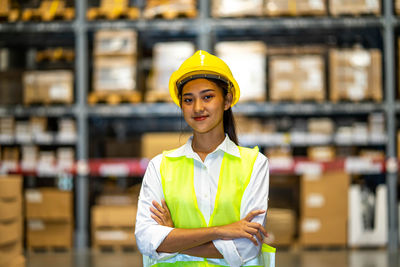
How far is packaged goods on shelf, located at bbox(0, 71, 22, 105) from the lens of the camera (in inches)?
247

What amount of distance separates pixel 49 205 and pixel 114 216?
2.79 ft

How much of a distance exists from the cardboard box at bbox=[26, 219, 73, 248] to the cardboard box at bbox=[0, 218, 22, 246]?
6.27ft

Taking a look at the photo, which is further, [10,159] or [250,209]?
[10,159]

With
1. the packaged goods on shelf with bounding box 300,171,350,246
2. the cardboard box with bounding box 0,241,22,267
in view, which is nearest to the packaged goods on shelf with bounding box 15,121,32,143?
the cardboard box with bounding box 0,241,22,267

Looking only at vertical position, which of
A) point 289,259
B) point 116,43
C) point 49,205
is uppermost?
point 116,43

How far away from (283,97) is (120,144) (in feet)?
7.16

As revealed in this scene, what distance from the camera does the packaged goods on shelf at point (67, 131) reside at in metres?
6.18

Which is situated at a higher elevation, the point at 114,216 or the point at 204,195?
the point at 204,195

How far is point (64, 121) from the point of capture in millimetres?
6266

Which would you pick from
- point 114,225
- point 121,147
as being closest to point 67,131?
point 121,147

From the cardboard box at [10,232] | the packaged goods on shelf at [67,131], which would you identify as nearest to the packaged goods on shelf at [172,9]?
the packaged goods on shelf at [67,131]

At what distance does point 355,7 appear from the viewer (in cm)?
605

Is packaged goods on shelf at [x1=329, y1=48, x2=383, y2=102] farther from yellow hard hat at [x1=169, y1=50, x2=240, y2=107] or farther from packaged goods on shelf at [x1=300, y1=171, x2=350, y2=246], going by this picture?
yellow hard hat at [x1=169, y1=50, x2=240, y2=107]

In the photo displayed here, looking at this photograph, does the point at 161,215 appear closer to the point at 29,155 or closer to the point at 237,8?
the point at 237,8
